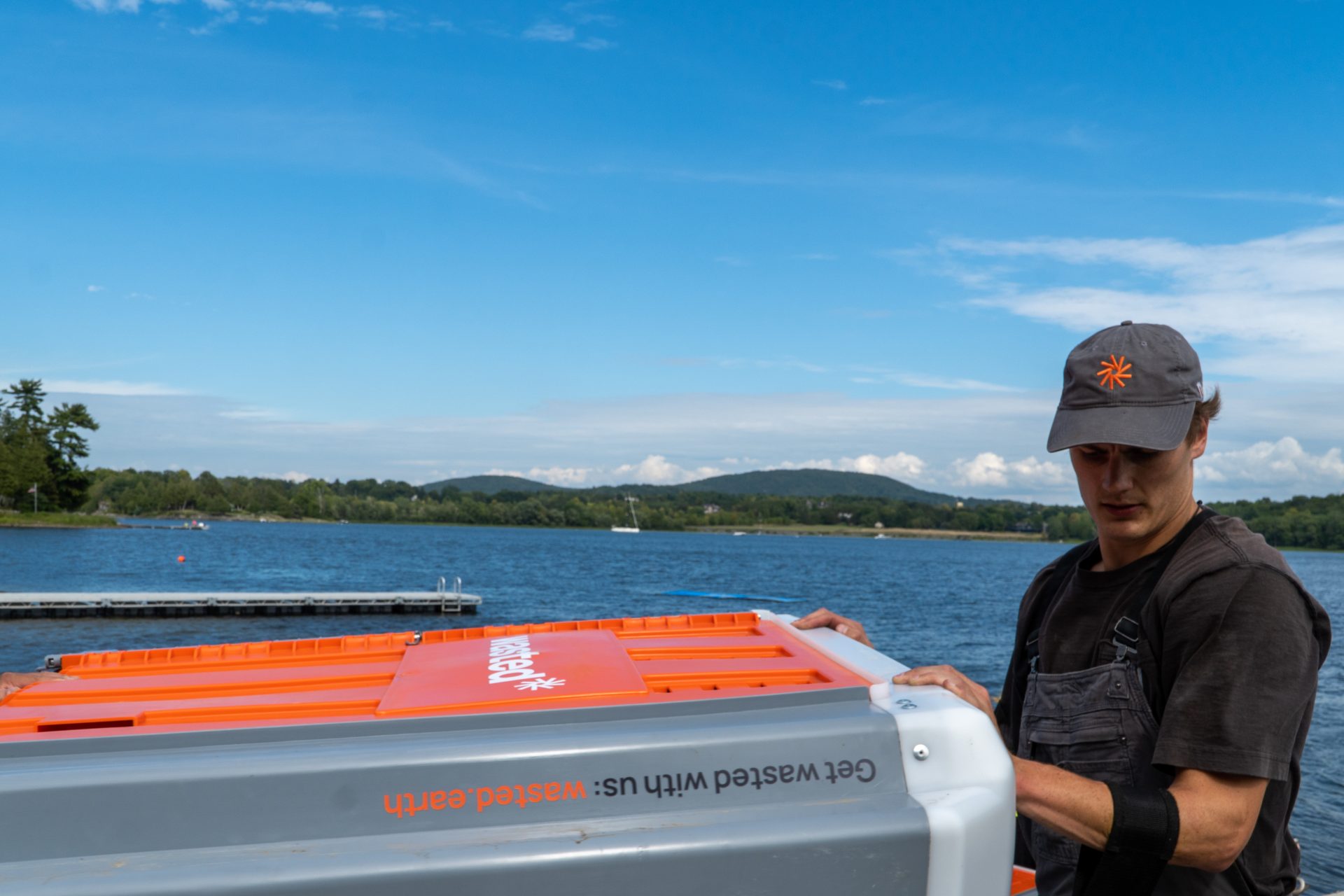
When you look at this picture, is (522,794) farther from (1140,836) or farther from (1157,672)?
(1157,672)

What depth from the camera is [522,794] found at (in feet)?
7.04

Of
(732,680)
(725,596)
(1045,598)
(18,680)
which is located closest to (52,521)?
(725,596)

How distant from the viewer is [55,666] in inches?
130

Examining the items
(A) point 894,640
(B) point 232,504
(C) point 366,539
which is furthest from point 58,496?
(A) point 894,640

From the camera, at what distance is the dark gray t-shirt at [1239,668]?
1916 millimetres

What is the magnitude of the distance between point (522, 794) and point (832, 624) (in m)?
1.51

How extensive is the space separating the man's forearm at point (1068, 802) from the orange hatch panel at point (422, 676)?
1.93 feet

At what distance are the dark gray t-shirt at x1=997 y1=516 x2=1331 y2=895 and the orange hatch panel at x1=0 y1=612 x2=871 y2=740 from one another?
2.73ft

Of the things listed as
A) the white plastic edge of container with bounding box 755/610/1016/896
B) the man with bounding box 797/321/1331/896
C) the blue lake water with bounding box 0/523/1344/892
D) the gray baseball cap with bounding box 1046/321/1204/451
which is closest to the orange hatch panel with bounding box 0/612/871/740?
the white plastic edge of container with bounding box 755/610/1016/896

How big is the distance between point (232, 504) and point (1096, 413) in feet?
716

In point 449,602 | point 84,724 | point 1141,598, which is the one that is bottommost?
point 449,602

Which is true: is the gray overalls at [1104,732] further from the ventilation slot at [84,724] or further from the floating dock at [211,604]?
the floating dock at [211,604]

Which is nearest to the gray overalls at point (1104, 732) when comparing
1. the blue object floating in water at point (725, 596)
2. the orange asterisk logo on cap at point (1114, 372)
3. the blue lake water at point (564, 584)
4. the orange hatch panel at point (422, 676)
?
the orange asterisk logo on cap at point (1114, 372)

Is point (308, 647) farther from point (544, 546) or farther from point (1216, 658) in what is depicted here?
point (544, 546)
